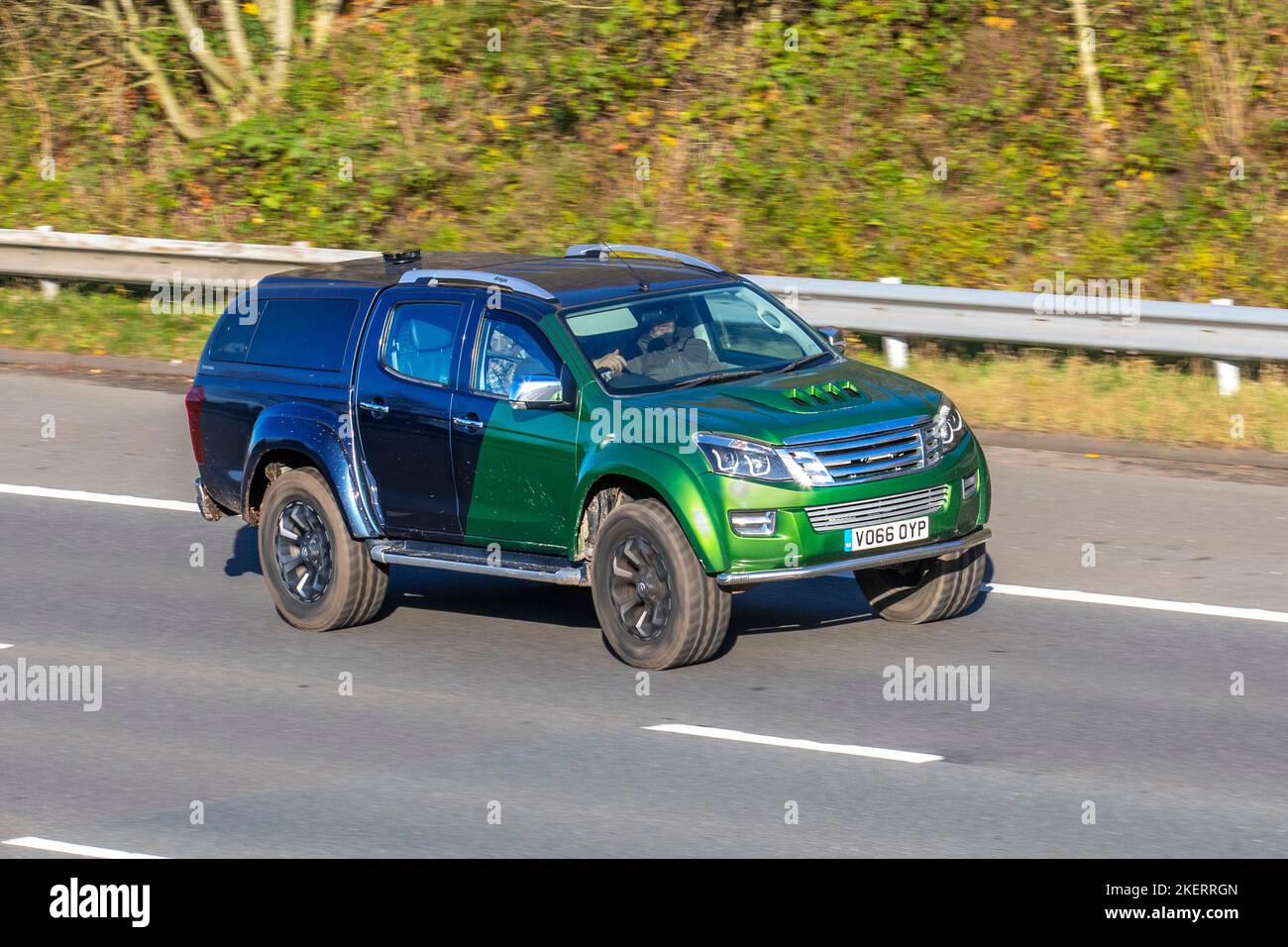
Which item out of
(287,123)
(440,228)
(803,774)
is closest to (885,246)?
A: (440,228)

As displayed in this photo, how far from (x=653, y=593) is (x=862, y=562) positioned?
0.96 m

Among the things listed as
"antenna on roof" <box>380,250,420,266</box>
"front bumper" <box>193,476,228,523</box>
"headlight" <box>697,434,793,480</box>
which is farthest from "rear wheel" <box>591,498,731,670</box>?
"front bumper" <box>193,476,228,523</box>

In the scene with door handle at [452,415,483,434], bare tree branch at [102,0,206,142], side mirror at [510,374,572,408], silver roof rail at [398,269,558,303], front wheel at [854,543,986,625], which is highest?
bare tree branch at [102,0,206,142]

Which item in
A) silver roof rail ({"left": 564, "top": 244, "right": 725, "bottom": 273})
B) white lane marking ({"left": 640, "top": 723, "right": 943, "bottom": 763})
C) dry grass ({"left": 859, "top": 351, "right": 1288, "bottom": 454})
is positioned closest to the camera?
white lane marking ({"left": 640, "top": 723, "right": 943, "bottom": 763})

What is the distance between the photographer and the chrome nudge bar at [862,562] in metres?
8.49

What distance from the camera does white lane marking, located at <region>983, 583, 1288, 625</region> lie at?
9.81 meters

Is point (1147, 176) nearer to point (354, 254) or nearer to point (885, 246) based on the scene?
point (885, 246)

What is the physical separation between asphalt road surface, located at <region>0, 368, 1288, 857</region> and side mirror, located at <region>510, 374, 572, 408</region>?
1.24 meters

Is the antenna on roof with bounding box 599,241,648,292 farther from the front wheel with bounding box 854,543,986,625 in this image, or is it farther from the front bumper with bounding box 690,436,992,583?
the front wheel with bounding box 854,543,986,625

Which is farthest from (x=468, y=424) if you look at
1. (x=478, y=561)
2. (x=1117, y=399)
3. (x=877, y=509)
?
(x=1117, y=399)

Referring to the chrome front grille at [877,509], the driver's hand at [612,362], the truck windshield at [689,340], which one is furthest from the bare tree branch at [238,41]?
the chrome front grille at [877,509]

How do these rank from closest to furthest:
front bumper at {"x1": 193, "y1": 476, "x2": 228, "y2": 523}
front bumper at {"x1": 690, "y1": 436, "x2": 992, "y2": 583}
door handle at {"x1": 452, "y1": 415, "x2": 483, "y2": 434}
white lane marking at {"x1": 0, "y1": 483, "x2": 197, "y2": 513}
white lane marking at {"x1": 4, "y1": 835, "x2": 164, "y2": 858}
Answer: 1. white lane marking at {"x1": 4, "y1": 835, "x2": 164, "y2": 858}
2. front bumper at {"x1": 690, "y1": 436, "x2": 992, "y2": 583}
3. door handle at {"x1": 452, "y1": 415, "x2": 483, "y2": 434}
4. front bumper at {"x1": 193, "y1": 476, "x2": 228, "y2": 523}
5. white lane marking at {"x1": 0, "y1": 483, "x2": 197, "y2": 513}

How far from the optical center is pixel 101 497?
1312 centimetres

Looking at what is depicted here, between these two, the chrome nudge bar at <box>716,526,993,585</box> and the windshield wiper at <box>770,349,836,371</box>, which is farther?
the windshield wiper at <box>770,349,836,371</box>
